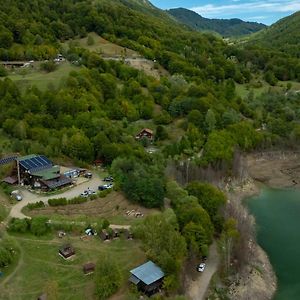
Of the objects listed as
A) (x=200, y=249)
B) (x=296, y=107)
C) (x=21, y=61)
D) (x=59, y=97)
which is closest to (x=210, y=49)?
(x=296, y=107)

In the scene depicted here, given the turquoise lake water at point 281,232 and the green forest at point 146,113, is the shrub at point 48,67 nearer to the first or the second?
the green forest at point 146,113

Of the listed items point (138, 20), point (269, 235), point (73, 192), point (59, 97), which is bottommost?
point (269, 235)

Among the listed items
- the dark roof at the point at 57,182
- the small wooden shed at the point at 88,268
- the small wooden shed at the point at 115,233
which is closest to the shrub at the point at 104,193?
the dark roof at the point at 57,182

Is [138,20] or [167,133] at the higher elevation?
[138,20]

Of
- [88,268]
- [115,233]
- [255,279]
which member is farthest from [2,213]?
[255,279]

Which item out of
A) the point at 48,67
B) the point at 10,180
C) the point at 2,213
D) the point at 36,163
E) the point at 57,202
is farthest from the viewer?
the point at 48,67

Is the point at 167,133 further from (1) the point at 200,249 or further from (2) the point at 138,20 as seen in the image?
(2) the point at 138,20

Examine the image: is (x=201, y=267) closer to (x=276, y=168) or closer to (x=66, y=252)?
(x=66, y=252)
